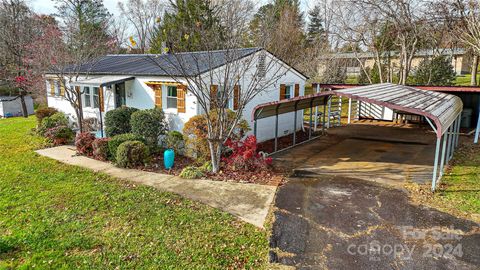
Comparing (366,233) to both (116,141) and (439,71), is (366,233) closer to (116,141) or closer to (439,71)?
(116,141)

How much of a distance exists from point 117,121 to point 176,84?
2.92 meters

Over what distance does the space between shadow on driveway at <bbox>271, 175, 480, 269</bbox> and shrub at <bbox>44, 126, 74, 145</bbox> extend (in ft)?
33.0

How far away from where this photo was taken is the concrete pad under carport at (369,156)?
926cm

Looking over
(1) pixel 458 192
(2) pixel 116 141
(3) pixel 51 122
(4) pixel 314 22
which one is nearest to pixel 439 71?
(4) pixel 314 22

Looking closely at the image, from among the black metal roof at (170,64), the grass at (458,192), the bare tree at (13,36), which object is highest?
the bare tree at (13,36)

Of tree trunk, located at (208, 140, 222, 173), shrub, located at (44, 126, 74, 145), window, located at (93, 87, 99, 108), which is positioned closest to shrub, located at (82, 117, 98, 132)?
window, located at (93, 87, 99, 108)

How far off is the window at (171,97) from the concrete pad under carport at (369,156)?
14.4 ft

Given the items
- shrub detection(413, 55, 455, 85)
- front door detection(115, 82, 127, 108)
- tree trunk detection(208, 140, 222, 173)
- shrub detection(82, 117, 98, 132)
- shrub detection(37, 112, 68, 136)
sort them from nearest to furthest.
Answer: tree trunk detection(208, 140, 222, 173), front door detection(115, 82, 127, 108), shrub detection(37, 112, 68, 136), shrub detection(82, 117, 98, 132), shrub detection(413, 55, 455, 85)

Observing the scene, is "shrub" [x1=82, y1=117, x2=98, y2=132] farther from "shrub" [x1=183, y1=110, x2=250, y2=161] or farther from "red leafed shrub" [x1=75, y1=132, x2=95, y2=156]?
"shrub" [x1=183, y1=110, x2=250, y2=161]

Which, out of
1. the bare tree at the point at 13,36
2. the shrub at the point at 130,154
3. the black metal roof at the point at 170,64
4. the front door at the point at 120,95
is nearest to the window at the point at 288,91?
the black metal roof at the point at 170,64

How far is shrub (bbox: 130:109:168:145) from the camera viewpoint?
36.1 ft

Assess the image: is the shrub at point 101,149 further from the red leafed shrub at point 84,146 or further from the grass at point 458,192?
the grass at point 458,192

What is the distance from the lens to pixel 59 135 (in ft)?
42.2

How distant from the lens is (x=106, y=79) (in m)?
13.8
